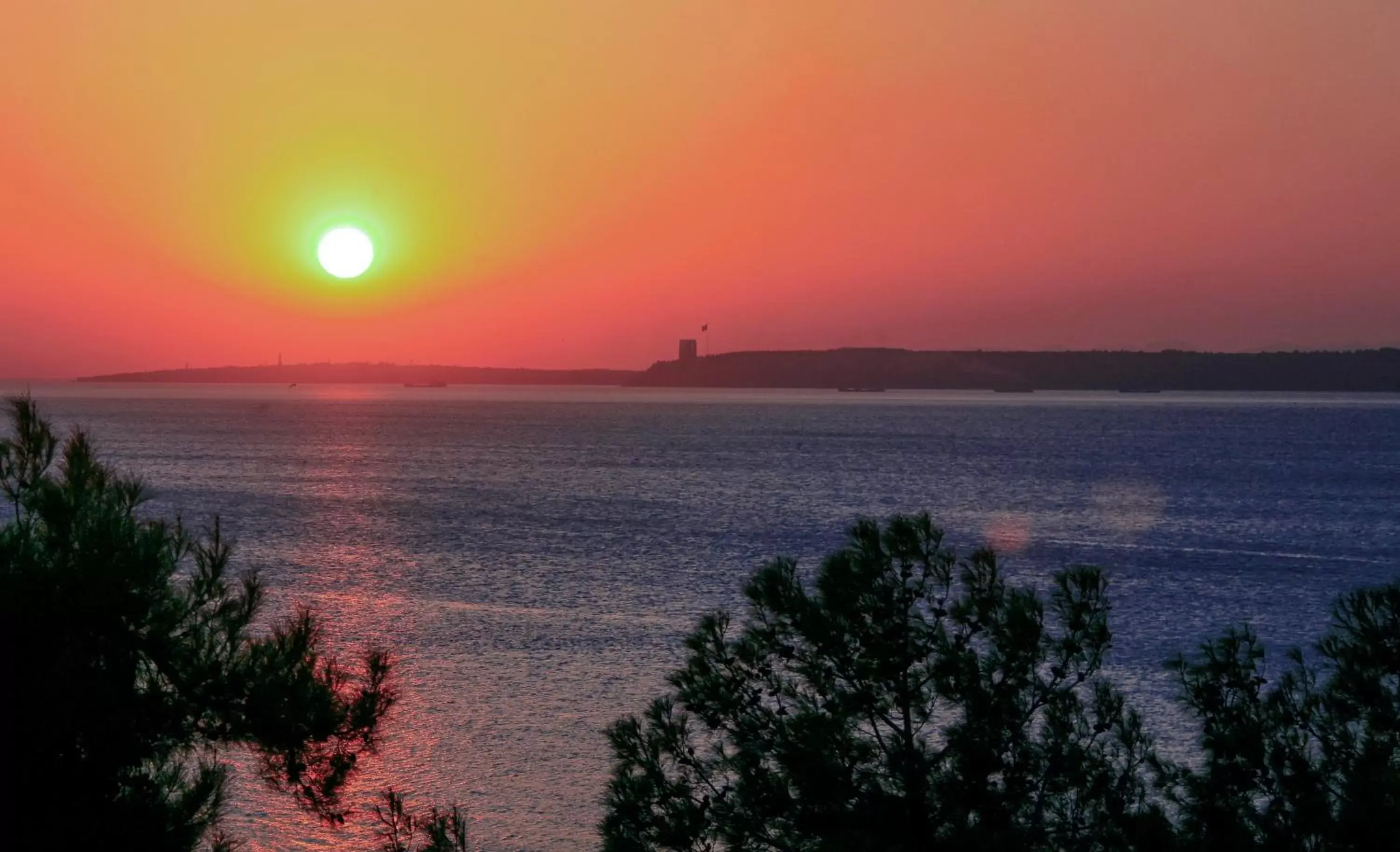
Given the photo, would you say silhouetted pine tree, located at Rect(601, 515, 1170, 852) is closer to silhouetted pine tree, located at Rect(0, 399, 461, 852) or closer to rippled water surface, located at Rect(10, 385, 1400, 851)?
silhouetted pine tree, located at Rect(0, 399, 461, 852)

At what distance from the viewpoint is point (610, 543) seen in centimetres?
4350

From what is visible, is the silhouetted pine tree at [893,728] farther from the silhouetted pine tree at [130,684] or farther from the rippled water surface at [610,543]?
the rippled water surface at [610,543]

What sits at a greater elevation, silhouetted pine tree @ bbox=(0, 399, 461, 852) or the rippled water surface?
silhouetted pine tree @ bbox=(0, 399, 461, 852)

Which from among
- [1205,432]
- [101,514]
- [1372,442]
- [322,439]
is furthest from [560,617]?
[1205,432]

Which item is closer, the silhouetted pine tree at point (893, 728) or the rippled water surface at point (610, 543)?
the silhouetted pine tree at point (893, 728)

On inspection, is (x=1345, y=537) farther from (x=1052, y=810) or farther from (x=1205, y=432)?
(x=1205, y=432)

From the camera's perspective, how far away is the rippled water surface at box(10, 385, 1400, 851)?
1806 centimetres

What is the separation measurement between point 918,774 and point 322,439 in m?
129

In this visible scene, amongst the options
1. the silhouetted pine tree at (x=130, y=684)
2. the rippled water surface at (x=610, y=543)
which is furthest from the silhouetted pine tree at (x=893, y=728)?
the rippled water surface at (x=610, y=543)

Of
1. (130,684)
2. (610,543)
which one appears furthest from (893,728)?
(610,543)

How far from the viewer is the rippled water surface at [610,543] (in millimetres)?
18062

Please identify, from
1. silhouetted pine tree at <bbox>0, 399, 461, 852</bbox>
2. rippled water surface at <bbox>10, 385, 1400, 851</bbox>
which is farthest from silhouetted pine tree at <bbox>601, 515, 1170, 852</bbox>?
rippled water surface at <bbox>10, 385, 1400, 851</bbox>

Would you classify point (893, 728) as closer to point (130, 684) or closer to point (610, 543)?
point (130, 684)

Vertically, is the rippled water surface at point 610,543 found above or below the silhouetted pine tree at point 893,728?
below
